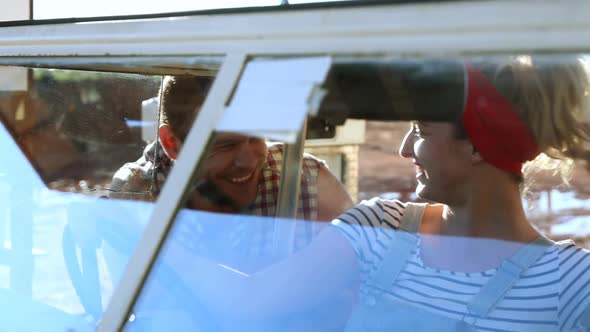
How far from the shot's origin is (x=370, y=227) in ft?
5.62

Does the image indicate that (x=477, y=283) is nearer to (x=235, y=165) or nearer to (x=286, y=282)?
(x=286, y=282)

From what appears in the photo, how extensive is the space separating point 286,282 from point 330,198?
346 millimetres

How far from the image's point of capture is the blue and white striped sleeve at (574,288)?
4.86ft

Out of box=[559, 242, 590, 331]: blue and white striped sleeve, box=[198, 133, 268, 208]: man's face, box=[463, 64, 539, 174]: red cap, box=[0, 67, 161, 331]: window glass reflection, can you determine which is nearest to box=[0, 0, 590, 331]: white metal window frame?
box=[198, 133, 268, 208]: man's face

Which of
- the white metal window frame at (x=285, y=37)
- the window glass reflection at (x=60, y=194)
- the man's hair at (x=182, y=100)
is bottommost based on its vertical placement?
the window glass reflection at (x=60, y=194)

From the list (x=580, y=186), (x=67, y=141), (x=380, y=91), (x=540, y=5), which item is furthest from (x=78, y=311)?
(x=540, y=5)

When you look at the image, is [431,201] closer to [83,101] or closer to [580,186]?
[580,186]

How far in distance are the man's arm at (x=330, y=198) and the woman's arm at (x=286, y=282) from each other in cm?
12

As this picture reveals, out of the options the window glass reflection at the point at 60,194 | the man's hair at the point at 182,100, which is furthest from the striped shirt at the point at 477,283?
the window glass reflection at the point at 60,194

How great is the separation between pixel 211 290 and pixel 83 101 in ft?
2.72

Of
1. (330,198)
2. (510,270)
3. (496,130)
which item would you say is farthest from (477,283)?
(330,198)

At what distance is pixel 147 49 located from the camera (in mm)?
1372

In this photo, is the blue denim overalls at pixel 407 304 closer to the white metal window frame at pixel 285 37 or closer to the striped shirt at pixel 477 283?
the striped shirt at pixel 477 283

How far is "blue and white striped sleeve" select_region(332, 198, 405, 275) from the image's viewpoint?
1708 millimetres
